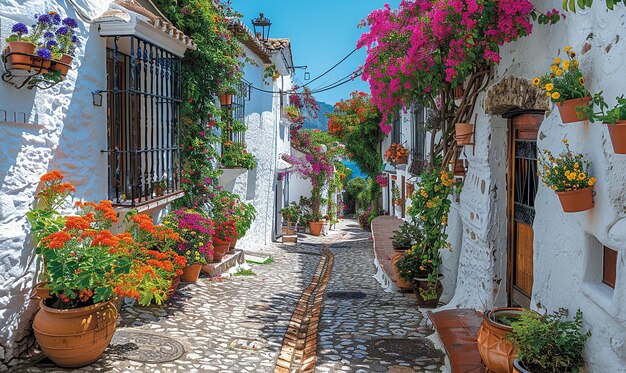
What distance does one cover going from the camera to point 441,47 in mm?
5969

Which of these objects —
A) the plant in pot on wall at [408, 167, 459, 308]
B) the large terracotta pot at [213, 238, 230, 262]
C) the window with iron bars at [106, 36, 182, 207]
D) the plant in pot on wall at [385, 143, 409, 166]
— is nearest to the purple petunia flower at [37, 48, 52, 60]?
the window with iron bars at [106, 36, 182, 207]

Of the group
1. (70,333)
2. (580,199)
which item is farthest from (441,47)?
(70,333)

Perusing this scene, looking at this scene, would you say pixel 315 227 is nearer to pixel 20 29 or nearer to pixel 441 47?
pixel 441 47

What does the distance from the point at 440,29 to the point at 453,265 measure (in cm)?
353

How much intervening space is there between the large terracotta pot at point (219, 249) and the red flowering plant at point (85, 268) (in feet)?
14.8

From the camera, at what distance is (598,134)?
336 centimetres

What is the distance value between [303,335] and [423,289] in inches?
81.4

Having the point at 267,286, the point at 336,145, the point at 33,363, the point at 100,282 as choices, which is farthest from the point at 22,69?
the point at 336,145

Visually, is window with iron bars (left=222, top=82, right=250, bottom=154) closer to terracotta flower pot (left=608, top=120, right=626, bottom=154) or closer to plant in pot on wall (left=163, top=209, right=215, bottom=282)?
plant in pot on wall (left=163, top=209, right=215, bottom=282)

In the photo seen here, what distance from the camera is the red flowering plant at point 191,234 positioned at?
765 cm

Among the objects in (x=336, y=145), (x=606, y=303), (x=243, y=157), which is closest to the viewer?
(x=606, y=303)

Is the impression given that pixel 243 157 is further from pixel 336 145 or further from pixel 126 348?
pixel 336 145

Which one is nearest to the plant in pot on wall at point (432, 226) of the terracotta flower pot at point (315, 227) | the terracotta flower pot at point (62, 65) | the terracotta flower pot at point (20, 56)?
the terracotta flower pot at point (62, 65)

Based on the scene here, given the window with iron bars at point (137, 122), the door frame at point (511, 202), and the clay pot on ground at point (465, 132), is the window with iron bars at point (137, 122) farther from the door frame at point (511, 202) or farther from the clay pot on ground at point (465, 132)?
the door frame at point (511, 202)
